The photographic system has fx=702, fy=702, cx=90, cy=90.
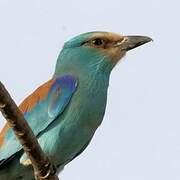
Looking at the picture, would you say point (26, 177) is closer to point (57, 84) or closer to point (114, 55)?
point (57, 84)

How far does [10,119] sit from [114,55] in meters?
2.32

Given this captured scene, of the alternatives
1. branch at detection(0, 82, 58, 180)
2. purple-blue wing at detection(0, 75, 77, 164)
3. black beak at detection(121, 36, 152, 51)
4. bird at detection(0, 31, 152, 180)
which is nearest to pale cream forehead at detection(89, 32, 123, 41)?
bird at detection(0, 31, 152, 180)

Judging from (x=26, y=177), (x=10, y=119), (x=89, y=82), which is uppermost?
(x=10, y=119)

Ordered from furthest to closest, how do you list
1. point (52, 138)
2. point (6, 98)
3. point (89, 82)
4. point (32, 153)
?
1. point (89, 82)
2. point (52, 138)
3. point (32, 153)
4. point (6, 98)

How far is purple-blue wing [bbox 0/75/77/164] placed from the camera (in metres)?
6.24

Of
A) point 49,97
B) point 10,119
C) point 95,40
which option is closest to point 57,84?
point 49,97

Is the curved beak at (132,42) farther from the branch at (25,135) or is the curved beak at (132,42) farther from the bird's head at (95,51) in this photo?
the branch at (25,135)

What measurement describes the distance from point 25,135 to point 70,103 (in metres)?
1.58

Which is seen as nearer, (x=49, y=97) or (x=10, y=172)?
(x=10, y=172)

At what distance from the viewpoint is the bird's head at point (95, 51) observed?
6.72 meters

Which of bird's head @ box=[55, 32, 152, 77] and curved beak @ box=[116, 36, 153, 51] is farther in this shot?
curved beak @ box=[116, 36, 153, 51]

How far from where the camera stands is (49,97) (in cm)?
661

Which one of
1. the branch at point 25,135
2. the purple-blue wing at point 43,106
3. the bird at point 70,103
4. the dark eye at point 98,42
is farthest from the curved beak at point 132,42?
the branch at point 25,135

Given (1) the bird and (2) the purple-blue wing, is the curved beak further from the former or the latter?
(2) the purple-blue wing
